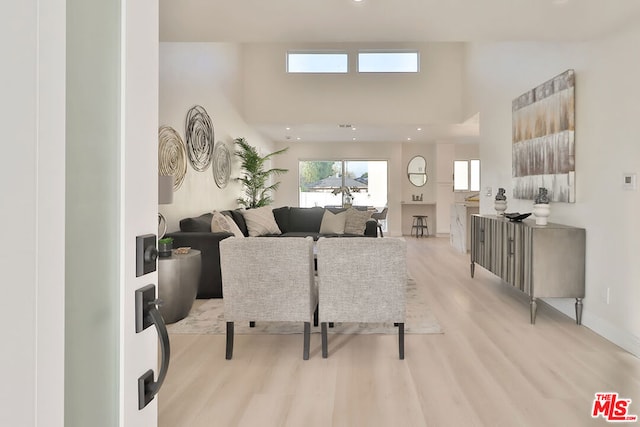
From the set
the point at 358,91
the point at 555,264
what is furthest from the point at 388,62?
the point at 555,264

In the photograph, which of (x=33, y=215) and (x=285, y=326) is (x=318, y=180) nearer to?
(x=285, y=326)

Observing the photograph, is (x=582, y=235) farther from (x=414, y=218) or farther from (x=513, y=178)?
(x=414, y=218)

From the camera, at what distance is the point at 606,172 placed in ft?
11.2

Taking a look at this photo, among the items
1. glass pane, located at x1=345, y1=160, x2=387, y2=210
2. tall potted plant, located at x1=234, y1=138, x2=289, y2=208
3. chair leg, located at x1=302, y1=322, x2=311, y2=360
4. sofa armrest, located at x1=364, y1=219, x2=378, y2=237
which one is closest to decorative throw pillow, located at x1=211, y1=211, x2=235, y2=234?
chair leg, located at x1=302, y1=322, x2=311, y2=360

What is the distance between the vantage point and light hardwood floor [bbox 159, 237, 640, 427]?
7.27 feet

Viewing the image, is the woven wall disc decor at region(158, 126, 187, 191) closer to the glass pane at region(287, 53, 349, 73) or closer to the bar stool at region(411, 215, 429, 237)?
the glass pane at region(287, 53, 349, 73)

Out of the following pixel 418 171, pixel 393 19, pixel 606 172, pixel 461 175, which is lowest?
pixel 606 172

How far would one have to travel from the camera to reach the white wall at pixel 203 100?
197 inches

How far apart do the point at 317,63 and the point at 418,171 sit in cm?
440

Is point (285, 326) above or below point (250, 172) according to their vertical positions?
below

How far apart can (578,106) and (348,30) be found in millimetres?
2146

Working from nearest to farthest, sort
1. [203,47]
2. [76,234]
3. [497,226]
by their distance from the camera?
[76,234], [497,226], [203,47]

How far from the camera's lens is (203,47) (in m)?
6.16

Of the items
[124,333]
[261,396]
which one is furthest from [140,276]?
[261,396]
